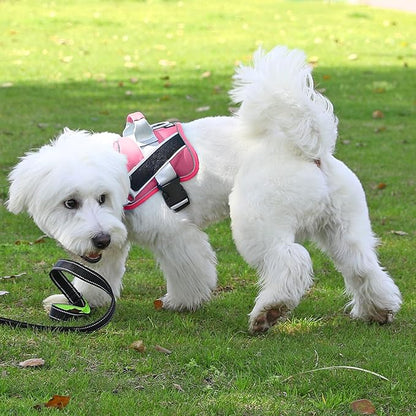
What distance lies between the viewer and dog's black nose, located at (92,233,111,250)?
4.29 m

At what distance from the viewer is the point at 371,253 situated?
4699mm

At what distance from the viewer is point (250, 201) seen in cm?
455

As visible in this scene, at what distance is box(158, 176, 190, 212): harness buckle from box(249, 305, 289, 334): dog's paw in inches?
30.3

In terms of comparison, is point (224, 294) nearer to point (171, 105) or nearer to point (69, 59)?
point (171, 105)

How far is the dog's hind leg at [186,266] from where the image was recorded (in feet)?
15.6

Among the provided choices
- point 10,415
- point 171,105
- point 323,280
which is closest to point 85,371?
point 10,415

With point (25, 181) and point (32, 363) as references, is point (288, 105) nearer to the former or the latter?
point (25, 181)

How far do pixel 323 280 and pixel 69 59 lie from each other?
9386mm

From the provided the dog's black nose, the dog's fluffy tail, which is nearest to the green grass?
the dog's black nose

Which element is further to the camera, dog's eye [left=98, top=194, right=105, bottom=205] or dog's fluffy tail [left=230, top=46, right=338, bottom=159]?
dog's fluffy tail [left=230, top=46, right=338, bottom=159]

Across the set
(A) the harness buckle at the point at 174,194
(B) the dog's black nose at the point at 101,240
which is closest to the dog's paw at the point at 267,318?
(A) the harness buckle at the point at 174,194

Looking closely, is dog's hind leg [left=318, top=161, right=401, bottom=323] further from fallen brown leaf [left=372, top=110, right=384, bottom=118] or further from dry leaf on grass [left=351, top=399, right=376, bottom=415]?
fallen brown leaf [left=372, top=110, right=384, bottom=118]

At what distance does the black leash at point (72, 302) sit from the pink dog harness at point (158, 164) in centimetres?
45

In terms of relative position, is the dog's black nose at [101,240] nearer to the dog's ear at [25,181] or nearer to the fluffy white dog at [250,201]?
the fluffy white dog at [250,201]
